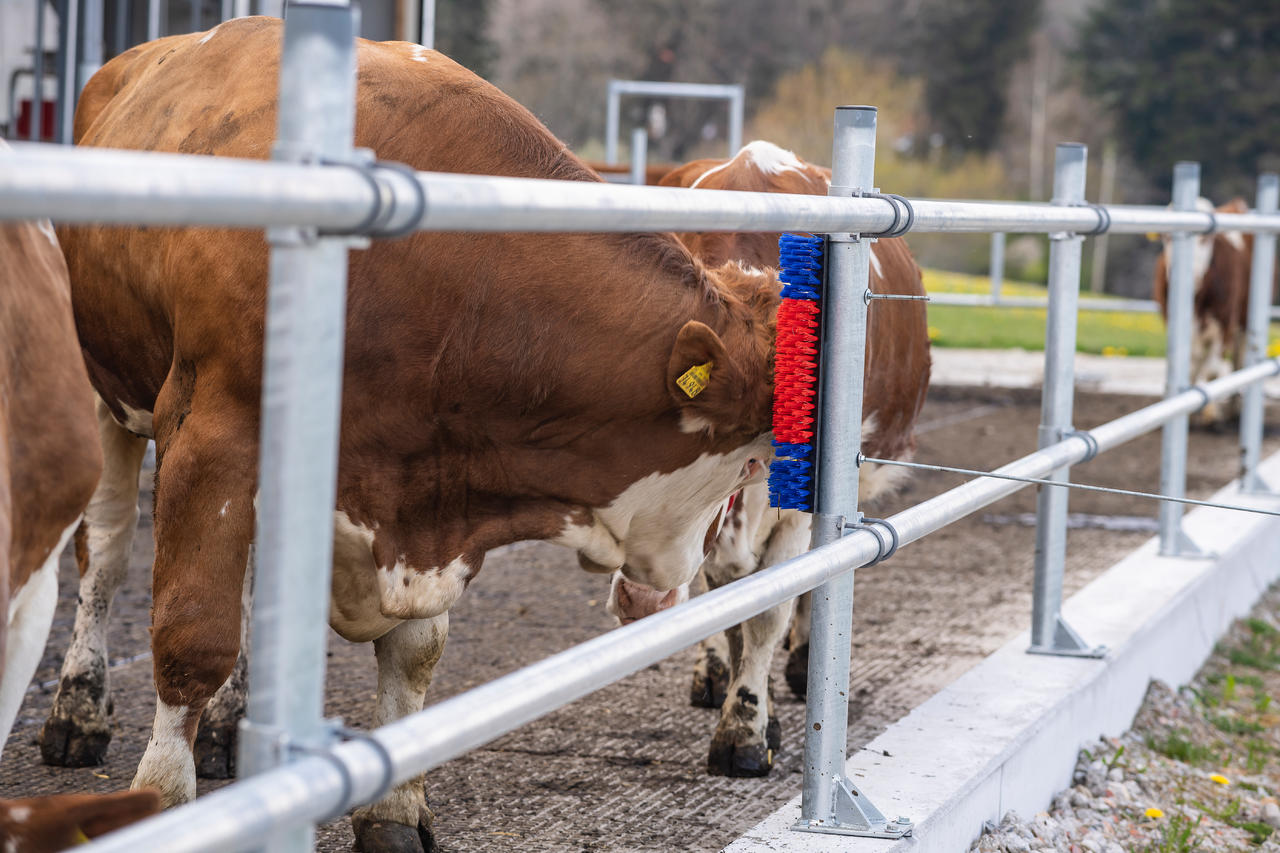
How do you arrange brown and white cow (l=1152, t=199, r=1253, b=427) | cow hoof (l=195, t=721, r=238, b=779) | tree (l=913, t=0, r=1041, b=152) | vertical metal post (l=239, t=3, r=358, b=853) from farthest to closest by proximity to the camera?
1. tree (l=913, t=0, r=1041, b=152)
2. brown and white cow (l=1152, t=199, r=1253, b=427)
3. cow hoof (l=195, t=721, r=238, b=779)
4. vertical metal post (l=239, t=3, r=358, b=853)

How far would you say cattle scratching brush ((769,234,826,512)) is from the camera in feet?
8.66

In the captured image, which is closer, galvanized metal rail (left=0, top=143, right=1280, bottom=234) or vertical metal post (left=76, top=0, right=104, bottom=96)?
galvanized metal rail (left=0, top=143, right=1280, bottom=234)

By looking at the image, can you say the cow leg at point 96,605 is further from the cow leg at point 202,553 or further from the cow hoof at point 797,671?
the cow hoof at point 797,671

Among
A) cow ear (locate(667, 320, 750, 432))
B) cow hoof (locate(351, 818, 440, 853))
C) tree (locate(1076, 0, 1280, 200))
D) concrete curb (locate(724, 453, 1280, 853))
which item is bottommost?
cow hoof (locate(351, 818, 440, 853))

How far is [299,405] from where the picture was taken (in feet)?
4.43

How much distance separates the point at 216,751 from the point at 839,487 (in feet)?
5.77

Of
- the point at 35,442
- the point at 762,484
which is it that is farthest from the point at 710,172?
the point at 35,442

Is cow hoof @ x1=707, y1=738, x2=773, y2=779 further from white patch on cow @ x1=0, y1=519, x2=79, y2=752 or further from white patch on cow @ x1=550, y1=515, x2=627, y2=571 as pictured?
white patch on cow @ x1=0, y1=519, x2=79, y2=752

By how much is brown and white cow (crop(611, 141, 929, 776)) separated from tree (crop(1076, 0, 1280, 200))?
135 ft

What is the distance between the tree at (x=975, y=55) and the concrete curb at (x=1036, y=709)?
5113 cm

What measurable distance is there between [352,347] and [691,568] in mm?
936

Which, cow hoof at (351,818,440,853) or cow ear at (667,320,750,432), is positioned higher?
cow ear at (667,320,750,432)

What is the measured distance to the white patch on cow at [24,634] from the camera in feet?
6.48

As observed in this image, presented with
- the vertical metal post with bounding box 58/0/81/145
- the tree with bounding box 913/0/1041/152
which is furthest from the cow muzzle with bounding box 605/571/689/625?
the tree with bounding box 913/0/1041/152
